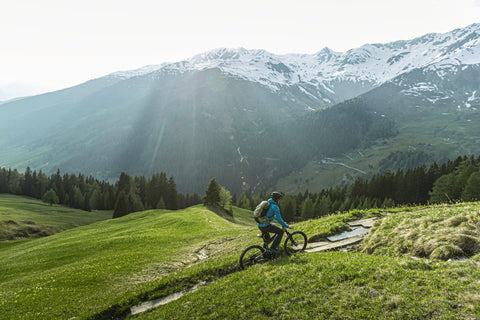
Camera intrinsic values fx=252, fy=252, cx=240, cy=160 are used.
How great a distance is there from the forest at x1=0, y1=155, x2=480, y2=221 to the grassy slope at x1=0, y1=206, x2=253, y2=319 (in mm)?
57114

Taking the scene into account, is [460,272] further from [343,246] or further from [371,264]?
[343,246]

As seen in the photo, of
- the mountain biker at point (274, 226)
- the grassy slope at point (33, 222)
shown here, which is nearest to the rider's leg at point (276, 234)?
the mountain biker at point (274, 226)

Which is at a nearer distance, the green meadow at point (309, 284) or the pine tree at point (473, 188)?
the green meadow at point (309, 284)

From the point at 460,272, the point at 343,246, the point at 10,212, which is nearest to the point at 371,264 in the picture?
the point at 460,272

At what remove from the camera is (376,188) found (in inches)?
4402

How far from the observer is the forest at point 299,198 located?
75.4m

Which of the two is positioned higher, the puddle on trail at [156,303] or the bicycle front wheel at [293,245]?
the bicycle front wheel at [293,245]

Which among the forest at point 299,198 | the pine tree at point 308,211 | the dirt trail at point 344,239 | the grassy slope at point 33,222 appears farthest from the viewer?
the pine tree at point 308,211

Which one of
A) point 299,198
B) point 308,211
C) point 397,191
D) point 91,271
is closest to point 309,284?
point 91,271

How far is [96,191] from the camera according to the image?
447 ft

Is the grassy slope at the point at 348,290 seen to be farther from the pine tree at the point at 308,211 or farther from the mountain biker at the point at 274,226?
the pine tree at the point at 308,211

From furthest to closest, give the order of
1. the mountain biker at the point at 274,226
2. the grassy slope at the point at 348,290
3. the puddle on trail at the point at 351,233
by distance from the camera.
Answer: the puddle on trail at the point at 351,233 < the mountain biker at the point at 274,226 < the grassy slope at the point at 348,290

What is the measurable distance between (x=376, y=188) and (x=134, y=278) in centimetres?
11410

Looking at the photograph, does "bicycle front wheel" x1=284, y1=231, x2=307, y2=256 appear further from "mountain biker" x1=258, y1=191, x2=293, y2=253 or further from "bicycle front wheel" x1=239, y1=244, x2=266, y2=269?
"bicycle front wheel" x1=239, y1=244, x2=266, y2=269
